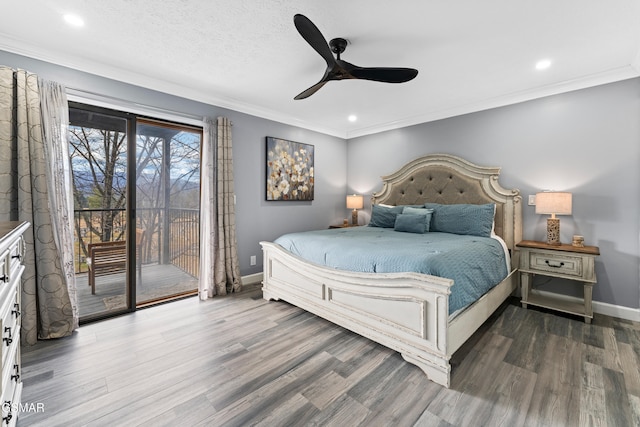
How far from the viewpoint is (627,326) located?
2.50 metres

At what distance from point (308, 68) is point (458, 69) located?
1.46 meters

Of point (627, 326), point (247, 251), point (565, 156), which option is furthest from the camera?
point (247, 251)

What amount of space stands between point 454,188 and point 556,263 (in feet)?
4.53

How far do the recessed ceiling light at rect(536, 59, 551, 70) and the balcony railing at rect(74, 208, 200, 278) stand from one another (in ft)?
13.2

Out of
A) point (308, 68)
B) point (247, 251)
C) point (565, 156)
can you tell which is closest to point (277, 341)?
point (247, 251)

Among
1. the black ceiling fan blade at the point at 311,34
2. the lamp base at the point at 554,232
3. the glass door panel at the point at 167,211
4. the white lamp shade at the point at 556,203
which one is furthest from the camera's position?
the glass door panel at the point at 167,211

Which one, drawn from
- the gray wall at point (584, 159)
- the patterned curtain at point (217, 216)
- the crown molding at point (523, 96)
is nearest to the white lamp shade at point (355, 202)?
the crown molding at point (523, 96)

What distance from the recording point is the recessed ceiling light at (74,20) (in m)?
1.92

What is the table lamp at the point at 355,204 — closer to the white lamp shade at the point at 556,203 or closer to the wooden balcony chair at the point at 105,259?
the white lamp shade at the point at 556,203

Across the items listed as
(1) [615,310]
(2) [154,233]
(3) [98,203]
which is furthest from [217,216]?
(1) [615,310]

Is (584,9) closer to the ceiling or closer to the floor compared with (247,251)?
closer to the ceiling

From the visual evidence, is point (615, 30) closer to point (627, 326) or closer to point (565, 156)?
point (565, 156)

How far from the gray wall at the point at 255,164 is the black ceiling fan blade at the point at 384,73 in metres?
2.02

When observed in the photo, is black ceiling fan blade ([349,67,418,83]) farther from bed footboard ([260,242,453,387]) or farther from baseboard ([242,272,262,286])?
baseboard ([242,272,262,286])
